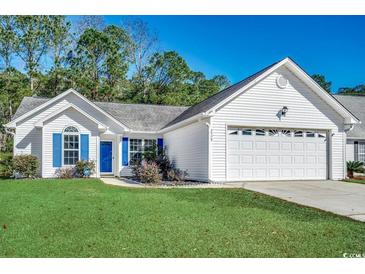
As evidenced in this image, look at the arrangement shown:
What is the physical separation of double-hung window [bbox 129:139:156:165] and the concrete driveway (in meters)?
8.83

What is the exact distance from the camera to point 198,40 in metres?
21.8

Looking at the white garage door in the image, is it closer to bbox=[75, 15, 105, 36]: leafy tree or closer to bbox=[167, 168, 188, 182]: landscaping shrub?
bbox=[167, 168, 188, 182]: landscaping shrub

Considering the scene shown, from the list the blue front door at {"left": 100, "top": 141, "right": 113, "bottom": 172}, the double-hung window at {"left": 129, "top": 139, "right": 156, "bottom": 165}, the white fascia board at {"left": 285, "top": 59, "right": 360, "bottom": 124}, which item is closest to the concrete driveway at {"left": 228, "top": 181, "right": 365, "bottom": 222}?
the white fascia board at {"left": 285, "top": 59, "right": 360, "bottom": 124}

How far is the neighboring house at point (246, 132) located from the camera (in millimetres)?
15867

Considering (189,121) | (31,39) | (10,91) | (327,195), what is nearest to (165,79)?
(31,39)

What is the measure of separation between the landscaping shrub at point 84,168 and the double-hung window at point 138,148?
286 centimetres

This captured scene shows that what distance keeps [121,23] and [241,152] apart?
1171 inches

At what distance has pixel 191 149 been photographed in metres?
17.5

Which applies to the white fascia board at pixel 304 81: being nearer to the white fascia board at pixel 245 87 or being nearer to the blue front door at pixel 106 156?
the white fascia board at pixel 245 87

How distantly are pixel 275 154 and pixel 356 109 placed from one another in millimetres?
10440

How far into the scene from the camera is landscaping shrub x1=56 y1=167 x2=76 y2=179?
18297 millimetres

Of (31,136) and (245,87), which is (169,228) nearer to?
(245,87)

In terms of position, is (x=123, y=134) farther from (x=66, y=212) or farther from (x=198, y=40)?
(x=66, y=212)
